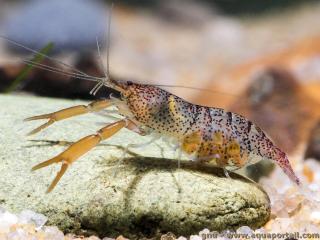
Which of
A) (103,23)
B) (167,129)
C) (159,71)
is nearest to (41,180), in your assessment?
(167,129)

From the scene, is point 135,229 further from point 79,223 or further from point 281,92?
point 281,92

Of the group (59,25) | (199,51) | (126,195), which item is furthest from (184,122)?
(199,51)

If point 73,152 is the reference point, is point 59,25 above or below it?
above

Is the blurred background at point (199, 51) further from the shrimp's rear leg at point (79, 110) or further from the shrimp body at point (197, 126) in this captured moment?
the shrimp's rear leg at point (79, 110)

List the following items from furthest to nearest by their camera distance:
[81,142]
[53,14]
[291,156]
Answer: [53,14], [291,156], [81,142]

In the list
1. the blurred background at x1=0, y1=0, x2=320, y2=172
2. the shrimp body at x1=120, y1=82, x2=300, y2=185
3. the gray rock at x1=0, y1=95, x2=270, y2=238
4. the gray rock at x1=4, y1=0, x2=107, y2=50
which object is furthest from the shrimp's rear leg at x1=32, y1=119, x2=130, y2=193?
the gray rock at x1=4, y1=0, x2=107, y2=50

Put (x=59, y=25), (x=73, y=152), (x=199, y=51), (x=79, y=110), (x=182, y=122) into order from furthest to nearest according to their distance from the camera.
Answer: (x=199, y=51)
(x=59, y=25)
(x=182, y=122)
(x=79, y=110)
(x=73, y=152)

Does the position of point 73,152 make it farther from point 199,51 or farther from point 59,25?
point 199,51

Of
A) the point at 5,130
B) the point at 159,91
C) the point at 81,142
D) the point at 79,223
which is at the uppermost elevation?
the point at 159,91
